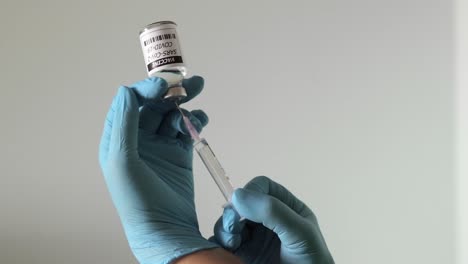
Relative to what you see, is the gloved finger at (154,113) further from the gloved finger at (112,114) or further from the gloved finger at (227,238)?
the gloved finger at (227,238)

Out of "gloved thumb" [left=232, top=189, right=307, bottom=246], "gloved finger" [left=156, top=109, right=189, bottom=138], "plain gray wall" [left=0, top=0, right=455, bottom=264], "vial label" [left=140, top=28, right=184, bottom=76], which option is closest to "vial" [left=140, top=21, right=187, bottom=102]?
"vial label" [left=140, top=28, right=184, bottom=76]

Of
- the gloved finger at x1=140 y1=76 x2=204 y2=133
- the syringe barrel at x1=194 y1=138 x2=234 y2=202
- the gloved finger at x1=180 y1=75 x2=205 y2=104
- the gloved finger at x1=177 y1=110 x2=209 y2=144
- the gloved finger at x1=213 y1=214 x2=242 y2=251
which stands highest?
the gloved finger at x1=180 y1=75 x2=205 y2=104

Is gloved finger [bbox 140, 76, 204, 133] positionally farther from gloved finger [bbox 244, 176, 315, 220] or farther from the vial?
gloved finger [bbox 244, 176, 315, 220]

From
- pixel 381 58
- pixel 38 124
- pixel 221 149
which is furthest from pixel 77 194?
pixel 381 58

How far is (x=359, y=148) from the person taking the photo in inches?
61.9

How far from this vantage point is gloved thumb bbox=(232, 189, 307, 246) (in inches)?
34.4

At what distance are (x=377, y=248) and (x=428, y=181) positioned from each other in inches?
10.5

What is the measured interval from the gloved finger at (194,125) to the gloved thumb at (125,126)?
→ 0.11m

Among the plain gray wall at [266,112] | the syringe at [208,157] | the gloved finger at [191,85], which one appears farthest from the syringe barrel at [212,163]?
the plain gray wall at [266,112]

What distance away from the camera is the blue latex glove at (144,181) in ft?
2.95

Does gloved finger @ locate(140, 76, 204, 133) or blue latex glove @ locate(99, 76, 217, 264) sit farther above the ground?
gloved finger @ locate(140, 76, 204, 133)

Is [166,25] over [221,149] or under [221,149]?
Answer: over

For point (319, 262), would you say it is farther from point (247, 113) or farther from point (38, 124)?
point (38, 124)

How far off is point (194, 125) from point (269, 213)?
239 mm
